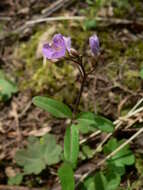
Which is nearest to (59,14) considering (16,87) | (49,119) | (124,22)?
(124,22)

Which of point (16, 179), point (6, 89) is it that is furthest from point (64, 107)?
point (6, 89)

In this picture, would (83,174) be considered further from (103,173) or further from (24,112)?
(24,112)

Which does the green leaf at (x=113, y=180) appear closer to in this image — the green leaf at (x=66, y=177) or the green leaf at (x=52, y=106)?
the green leaf at (x=66, y=177)

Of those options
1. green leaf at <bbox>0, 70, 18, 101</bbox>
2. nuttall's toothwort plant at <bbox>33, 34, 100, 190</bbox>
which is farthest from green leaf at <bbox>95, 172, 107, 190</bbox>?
green leaf at <bbox>0, 70, 18, 101</bbox>

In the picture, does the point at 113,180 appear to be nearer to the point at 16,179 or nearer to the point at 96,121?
the point at 96,121

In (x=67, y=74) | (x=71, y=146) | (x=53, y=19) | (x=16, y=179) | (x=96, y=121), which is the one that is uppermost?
(x=53, y=19)

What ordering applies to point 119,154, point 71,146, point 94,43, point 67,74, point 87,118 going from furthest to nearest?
1. point 67,74
2. point 119,154
3. point 87,118
4. point 71,146
5. point 94,43
